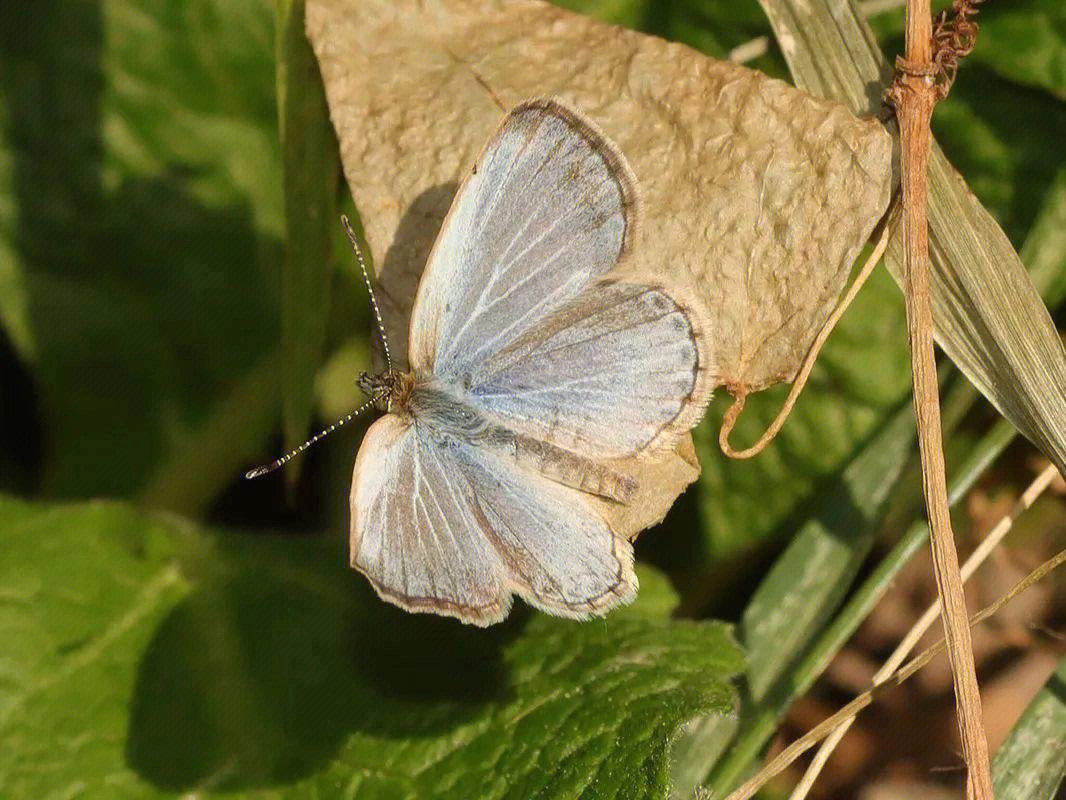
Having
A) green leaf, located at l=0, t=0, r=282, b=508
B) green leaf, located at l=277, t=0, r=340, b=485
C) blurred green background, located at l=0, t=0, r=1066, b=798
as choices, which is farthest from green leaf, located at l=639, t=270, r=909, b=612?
green leaf, located at l=0, t=0, r=282, b=508

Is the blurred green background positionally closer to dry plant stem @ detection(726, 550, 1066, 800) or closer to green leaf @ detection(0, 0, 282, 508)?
green leaf @ detection(0, 0, 282, 508)

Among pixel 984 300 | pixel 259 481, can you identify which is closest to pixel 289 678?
pixel 259 481

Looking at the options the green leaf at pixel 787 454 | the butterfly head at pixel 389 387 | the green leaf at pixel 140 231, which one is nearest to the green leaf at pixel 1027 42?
the green leaf at pixel 787 454

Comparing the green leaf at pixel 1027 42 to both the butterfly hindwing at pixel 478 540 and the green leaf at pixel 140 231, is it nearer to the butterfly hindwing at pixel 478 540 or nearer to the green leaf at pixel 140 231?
the butterfly hindwing at pixel 478 540

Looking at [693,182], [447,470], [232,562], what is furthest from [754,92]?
[232,562]

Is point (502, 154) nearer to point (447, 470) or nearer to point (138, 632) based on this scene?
point (447, 470)
